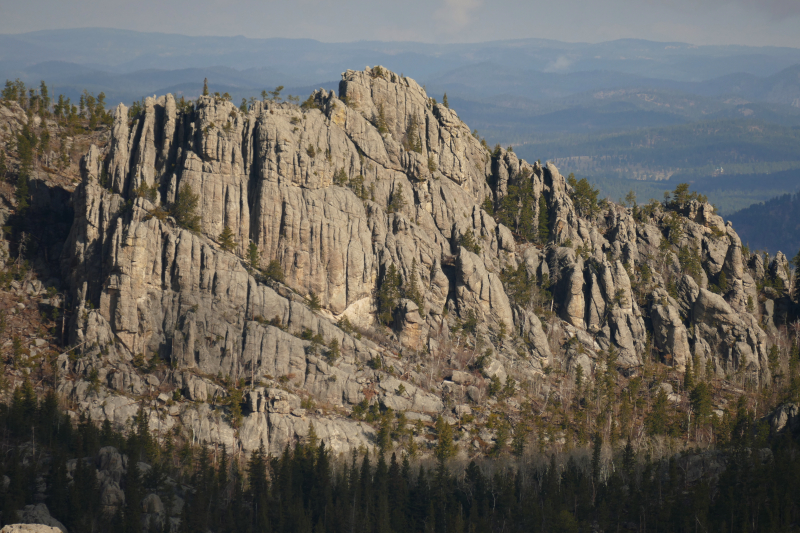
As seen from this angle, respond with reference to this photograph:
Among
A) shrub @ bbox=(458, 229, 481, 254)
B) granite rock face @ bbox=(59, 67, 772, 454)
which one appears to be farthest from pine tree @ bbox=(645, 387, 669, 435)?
shrub @ bbox=(458, 229, 481, 254)

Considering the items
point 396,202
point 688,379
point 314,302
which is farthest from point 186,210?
point 688,379

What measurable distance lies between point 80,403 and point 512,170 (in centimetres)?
9860

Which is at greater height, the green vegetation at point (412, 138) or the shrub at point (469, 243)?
the green vegetation at point (412, 138)

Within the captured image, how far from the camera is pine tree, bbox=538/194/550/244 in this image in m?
164

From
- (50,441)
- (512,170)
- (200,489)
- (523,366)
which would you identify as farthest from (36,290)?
(512,170)

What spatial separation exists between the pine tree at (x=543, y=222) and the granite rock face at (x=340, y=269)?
1.08 m

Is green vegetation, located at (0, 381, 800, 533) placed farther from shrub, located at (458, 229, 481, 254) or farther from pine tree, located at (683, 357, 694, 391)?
shrub, located at (458, 229, 481, 254)

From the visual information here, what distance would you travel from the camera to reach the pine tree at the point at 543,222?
16450cm

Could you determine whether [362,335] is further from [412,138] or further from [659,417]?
[659,417]

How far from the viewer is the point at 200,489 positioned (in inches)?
3895

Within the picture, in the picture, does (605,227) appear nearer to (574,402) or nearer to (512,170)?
(512,170)

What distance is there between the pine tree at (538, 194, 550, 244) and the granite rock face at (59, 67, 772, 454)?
3.54ft

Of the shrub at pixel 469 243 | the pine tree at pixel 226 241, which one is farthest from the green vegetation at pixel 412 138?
the pine tree at pixel 226 241

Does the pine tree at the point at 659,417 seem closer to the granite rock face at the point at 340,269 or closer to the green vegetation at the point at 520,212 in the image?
the granite rock face at the point at 340,269
